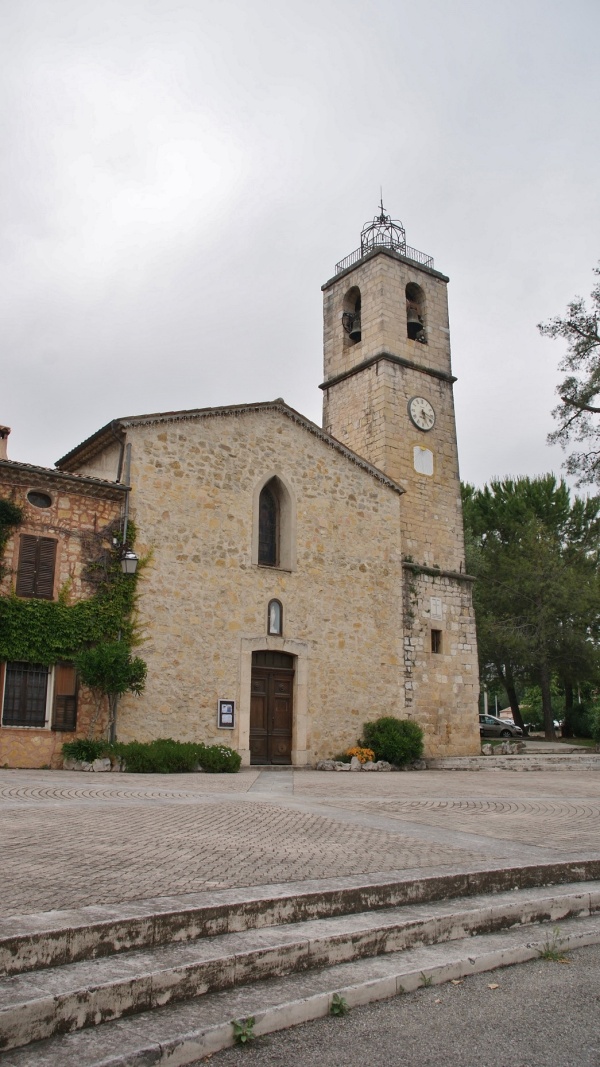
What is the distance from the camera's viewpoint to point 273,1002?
12.4 feet

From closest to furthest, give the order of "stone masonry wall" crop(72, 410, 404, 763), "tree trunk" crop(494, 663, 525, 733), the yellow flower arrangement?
"stone masonry wall" crop(72, 410, 404, 763) → the yellow flower arrangement → "tree trunk" crop(494, 663, 525, 733)

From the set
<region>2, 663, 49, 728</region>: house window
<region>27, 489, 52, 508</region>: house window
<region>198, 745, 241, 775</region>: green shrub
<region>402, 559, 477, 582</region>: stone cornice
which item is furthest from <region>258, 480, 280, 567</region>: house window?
<region>2, 663, 49, 728</region>: house window

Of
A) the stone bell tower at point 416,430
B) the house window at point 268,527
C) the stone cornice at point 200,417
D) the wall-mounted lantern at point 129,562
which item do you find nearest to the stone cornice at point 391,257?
the stone bell tower at point 416,430

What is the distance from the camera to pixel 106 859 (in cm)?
559

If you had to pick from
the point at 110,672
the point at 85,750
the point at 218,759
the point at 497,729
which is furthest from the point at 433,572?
the point at 497,729

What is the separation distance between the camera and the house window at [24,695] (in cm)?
1588

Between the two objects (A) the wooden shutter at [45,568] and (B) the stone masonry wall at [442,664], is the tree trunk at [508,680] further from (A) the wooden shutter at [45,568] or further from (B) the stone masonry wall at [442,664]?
(A) the wooden shutter at [45,568]

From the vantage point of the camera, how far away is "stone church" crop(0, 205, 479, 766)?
18234mm

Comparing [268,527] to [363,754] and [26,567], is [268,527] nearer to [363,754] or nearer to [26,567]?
[363,754]

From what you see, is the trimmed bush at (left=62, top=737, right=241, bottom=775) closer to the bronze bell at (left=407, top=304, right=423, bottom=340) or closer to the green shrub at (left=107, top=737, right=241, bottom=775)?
the green shrub at (left=107, top=737, right=241, bottom=775)

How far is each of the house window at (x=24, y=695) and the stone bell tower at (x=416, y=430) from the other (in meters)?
9.94

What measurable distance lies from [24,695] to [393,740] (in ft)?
29.9

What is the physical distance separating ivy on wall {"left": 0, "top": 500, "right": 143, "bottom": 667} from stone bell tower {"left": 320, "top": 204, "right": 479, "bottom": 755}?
832 cm

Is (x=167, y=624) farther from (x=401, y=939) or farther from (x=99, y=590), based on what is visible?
(x=401, y=939)
